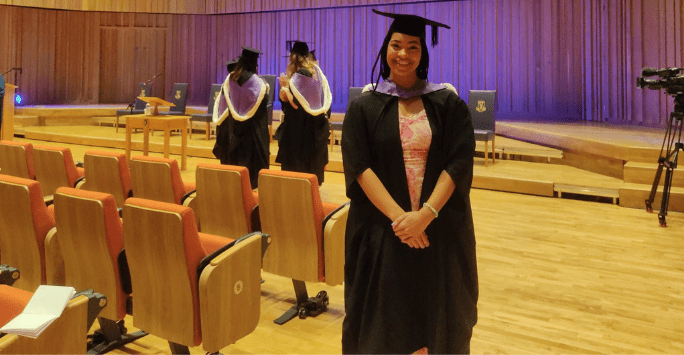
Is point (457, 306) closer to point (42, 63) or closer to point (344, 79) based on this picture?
point (344, 79)

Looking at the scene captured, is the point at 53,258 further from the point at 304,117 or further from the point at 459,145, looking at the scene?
the point at 304,117

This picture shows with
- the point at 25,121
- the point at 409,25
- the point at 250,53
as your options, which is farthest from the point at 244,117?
the point at 25,121

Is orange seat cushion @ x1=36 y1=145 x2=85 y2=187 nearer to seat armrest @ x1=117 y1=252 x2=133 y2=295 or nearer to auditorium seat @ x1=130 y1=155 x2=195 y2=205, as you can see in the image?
auditorium seat @ x1=130 y1=155 x2=195 y2=205

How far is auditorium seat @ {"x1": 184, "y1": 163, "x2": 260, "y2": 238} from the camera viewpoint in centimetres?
308

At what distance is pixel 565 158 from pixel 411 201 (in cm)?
642

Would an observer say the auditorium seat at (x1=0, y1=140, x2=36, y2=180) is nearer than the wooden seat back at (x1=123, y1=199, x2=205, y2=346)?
No

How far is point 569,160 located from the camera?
25.0 ft

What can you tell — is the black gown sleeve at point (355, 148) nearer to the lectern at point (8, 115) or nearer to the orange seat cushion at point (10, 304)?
the orange seat cushion at point (10, 304)

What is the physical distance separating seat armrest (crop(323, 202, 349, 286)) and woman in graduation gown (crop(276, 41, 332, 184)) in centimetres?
238

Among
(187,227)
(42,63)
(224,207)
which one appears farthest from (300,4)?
(187,227)

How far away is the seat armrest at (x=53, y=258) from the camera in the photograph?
2.59m

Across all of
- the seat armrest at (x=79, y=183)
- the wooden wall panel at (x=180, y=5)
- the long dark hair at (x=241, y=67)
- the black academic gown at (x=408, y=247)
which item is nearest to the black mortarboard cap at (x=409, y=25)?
the black academic gown at (x=408, y=247)

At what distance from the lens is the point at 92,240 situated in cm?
239

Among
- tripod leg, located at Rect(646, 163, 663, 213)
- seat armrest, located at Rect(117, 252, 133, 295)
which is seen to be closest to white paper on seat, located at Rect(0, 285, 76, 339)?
seat armrest, located at Rect(117, 252, 133, 295)
